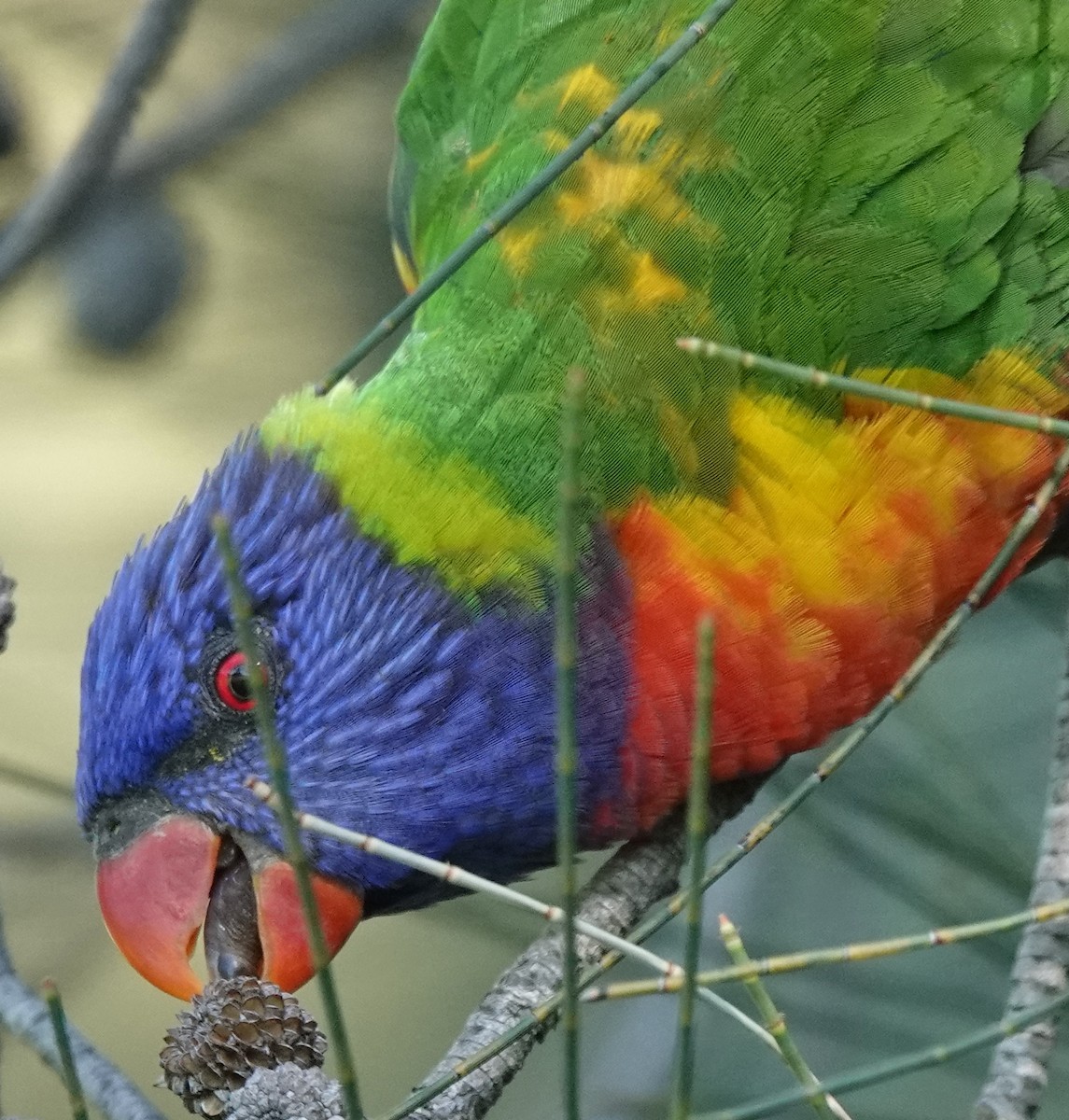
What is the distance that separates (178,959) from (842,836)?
100 centimetres

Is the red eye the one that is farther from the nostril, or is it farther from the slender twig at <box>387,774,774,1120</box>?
the slender twig at <box>387,774,774,1120</box>

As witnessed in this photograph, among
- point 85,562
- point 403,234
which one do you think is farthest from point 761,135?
point 85,562

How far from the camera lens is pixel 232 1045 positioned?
0.75m

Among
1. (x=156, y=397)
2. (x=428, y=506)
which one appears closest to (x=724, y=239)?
(x=428, y=506)

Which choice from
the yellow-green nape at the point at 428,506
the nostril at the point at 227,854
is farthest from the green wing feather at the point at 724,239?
the nostril at the point at 227,854

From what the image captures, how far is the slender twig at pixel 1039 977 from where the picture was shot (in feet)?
2.93

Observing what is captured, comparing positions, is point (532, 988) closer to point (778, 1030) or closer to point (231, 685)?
point (231, 685)

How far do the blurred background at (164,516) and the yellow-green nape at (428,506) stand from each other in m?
0.71

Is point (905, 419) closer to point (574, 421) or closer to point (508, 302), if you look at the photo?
point (508, 302)

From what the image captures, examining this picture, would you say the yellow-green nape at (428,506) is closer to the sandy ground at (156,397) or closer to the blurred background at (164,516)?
the blurred background at (164,516)

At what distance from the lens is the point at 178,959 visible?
1077 millimetres

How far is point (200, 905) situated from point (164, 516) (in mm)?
2013

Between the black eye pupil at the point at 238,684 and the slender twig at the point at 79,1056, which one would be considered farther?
the black eye pupil at the point at 238,684

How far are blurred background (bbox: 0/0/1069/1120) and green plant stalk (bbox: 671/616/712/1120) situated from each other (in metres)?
1.02
